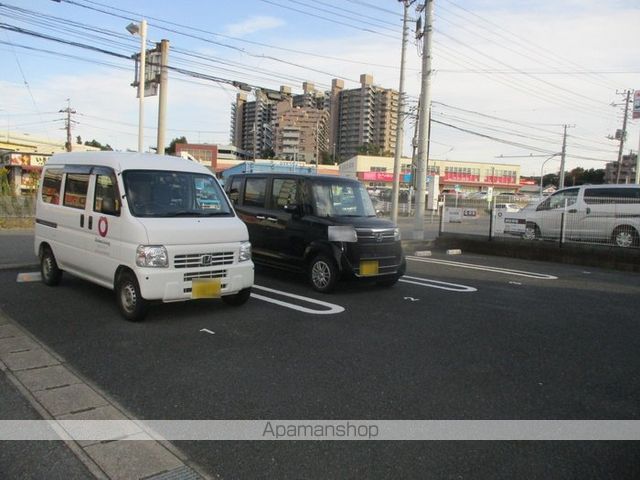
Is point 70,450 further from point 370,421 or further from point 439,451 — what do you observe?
point 439,451

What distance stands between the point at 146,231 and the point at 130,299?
2.72ft

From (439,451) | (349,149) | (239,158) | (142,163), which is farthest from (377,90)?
(439,451)

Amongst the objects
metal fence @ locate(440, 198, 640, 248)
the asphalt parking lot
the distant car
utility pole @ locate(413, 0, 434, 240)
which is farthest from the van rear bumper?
utility pole @ locate(413, 0, 434, 240)

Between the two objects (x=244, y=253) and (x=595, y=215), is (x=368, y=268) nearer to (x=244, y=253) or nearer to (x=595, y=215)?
(x=244, y=253)

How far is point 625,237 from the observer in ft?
40.5

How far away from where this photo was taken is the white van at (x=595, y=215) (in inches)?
484

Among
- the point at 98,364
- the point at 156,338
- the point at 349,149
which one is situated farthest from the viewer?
the point at 349,149

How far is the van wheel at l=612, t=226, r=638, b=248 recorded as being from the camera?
12234mm

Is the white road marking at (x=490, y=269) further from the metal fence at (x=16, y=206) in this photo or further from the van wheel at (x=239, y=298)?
the metal fence at (x=16, y=206)

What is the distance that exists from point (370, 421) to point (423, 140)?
14899 mm

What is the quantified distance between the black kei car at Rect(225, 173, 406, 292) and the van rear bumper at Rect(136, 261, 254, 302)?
6.48 ft

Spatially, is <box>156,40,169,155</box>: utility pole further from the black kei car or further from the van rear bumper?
the van rear bumper

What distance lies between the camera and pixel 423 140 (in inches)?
679

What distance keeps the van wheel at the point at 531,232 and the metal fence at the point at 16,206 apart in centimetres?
Result: 1728
